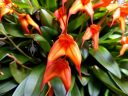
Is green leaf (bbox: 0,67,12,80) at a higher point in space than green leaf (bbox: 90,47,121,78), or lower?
higher

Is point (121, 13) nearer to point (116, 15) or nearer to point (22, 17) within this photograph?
point (116, 15)

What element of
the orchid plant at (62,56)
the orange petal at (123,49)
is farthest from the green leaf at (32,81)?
the orange petal at (123,49)

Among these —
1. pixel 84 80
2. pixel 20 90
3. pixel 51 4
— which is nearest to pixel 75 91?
pixel 84 80

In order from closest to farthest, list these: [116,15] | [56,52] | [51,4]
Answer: [56,52] < [116,15] < [51,4]

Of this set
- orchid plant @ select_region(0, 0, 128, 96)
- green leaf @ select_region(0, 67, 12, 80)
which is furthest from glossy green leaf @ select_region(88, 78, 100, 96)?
green leaf @ select_region(0, 67, 12, 80)

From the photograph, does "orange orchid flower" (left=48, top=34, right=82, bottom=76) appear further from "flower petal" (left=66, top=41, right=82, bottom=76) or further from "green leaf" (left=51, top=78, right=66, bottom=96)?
"green leaf" (left=51, top=78, right=66, bottom=96)

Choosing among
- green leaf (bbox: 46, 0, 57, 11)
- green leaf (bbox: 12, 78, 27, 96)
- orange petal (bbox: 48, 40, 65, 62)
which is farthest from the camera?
green leaf (bbox: 46, 0, 57, 11)

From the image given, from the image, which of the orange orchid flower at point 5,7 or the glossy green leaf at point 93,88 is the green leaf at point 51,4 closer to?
the orange orchid flower at point 5,7
